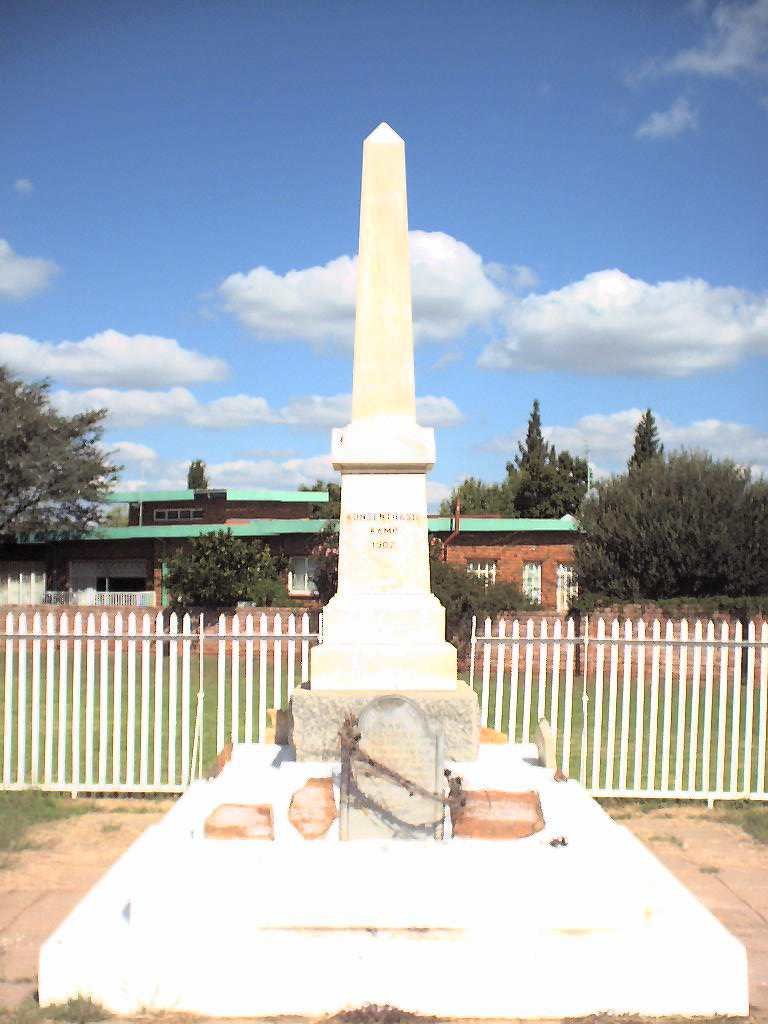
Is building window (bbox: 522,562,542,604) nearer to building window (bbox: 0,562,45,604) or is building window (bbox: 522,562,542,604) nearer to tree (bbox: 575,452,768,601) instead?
tree (bbox: 575,452,768,601)

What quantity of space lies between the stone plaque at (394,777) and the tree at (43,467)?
23.9 metres

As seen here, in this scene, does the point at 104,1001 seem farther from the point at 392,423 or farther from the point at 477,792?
the point at 392,423

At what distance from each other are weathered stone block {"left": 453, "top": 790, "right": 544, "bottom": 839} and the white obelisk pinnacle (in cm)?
140

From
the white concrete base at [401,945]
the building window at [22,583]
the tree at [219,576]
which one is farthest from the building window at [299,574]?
the white concrete base at [401,945]

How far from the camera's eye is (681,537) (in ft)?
69.3

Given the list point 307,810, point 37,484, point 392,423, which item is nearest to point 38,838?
point 307,810

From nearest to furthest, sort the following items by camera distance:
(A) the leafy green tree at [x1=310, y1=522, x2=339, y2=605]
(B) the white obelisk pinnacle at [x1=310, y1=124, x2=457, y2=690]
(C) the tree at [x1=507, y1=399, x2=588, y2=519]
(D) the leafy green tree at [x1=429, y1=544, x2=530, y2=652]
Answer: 1. (B) the white obelisk pinnacle at [x1=310, y1=124, x2=457, y2=690]
2. (D) the leafy green tree at [x1=429, y1=544, x2=530, y2=652]
3. (A) the leafy green tree at [x1=310, y1=522, x2=339, y2=605]
4. (C) the tree at [x1=507, y1=399, x2=588, y2=519]

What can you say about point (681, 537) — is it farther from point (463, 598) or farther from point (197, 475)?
point (197, 475)

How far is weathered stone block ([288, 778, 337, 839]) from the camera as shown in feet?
17.4

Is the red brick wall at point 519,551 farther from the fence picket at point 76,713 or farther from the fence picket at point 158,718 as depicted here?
the fence picket at point 76,713

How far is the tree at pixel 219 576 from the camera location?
21719 millimetres

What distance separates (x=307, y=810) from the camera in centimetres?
544

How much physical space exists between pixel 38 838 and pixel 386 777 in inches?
153

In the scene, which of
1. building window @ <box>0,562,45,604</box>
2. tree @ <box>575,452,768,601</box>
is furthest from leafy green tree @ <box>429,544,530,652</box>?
building window @ <box>0,562,45,604</box>
